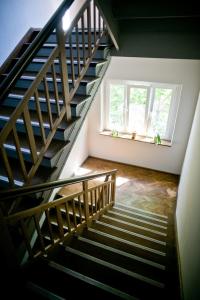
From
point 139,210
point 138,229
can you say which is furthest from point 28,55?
point 139,210

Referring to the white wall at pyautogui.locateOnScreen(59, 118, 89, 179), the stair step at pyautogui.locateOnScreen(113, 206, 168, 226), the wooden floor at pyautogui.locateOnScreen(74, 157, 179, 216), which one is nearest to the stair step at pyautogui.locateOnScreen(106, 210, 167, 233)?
the stair step at pyautogui.locateOnScreen(113, 206, 168, 226)

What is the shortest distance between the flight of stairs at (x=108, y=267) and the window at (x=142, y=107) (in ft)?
8.96

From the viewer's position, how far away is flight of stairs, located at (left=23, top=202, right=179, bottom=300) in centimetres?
171

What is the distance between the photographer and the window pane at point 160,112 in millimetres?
4617

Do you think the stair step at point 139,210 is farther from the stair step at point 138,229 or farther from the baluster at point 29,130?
the baluster at point 29,130

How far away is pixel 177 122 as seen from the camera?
4590 mm

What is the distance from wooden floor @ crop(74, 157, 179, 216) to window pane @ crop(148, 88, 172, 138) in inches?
42.8

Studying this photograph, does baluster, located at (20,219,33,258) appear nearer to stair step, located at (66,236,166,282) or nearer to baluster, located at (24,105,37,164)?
baluster, located at (24,105,37,164)

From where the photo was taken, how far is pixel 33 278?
1807mm

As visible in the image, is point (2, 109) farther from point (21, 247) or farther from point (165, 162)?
point (165, 162)

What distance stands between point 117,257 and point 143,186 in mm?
2712

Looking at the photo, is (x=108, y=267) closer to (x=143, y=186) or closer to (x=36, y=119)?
(x=36, y=119)

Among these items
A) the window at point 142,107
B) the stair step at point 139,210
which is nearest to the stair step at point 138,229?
the stair step at point 139,210

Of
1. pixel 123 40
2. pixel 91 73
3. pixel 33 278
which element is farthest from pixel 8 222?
pixel 123 40
